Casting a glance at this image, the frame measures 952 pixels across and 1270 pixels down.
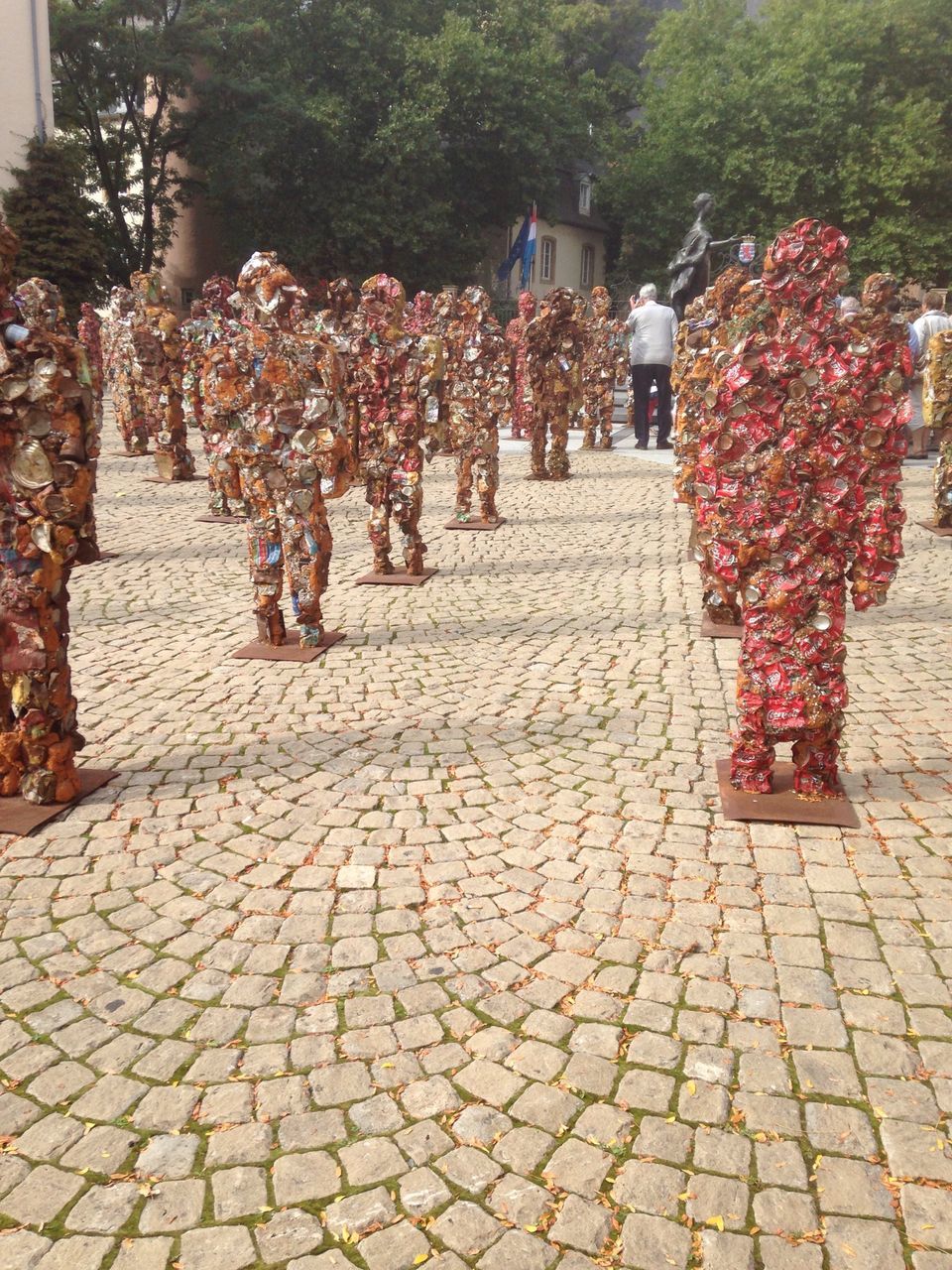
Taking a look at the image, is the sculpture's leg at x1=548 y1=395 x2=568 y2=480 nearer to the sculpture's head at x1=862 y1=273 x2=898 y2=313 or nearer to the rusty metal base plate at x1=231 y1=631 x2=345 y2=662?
the sculpture's head at x1=862 y1=273 x2=898 y2=313

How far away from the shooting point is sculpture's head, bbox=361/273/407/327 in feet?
25.2

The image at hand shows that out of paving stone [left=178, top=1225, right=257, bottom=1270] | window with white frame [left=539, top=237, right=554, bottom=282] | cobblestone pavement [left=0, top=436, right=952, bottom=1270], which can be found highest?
window with white frame [left=539, top=237, right=554, bottom=282]

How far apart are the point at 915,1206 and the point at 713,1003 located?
31.7 inches

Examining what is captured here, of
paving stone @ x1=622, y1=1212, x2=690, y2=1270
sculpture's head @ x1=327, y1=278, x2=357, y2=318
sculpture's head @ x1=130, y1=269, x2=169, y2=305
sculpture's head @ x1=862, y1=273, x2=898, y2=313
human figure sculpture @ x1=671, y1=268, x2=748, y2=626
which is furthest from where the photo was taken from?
sculpture's head @ x1=130, y1=269, x2=169, y2=305

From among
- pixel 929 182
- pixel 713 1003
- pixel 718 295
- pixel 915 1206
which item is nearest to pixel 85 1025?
pixel 713 1003

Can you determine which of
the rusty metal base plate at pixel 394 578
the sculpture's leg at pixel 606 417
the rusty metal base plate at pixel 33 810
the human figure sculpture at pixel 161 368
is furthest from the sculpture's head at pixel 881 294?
the sculpture's leg at pixel 606 417

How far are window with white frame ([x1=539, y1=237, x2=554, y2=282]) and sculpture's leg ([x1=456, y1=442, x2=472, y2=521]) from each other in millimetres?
32430

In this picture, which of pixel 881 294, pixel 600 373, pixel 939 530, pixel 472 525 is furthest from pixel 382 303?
→ pixel 600 373

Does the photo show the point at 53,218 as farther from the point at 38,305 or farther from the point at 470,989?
the point at 470,989

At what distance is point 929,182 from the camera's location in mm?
30797

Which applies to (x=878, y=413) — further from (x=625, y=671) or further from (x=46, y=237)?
(x=46, y=237)

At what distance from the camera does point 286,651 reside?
6453 mm

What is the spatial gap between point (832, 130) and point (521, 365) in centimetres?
2361

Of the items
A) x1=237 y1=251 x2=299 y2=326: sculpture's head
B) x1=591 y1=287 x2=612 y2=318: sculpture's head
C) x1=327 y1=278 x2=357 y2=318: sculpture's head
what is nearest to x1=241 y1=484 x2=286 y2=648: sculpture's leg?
x1=237 y1=251 x2=299 y2=326: sculpture's head
